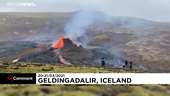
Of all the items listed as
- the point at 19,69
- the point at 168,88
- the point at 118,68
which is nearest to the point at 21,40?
the point at 19,69

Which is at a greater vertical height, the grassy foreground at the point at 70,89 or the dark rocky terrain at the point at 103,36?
the dark rocky terrain at the point at 103,36

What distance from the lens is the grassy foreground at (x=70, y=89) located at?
1827 inches

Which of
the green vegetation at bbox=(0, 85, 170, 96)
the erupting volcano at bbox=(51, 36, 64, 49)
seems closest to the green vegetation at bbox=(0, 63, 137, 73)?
the green vegetation at bbox=(0, 85, 170, 96)

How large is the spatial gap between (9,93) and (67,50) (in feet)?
32.0

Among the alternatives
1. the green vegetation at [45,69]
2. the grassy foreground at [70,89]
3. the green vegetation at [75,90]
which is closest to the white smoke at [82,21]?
the green vegetation at [45,69]

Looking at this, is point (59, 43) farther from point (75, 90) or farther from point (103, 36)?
point (75, 90)

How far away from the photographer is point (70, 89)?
46656mm

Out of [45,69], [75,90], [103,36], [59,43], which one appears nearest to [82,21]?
[103,36]

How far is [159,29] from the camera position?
5172 cm

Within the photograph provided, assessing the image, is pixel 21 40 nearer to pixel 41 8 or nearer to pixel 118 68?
pixel 41 8

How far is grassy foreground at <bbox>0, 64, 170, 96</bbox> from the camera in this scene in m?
46.4
